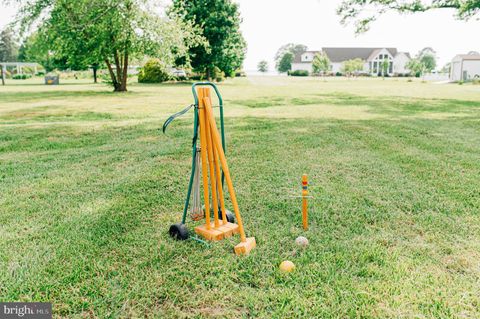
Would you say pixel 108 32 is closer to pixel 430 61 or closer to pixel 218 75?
pixel 218 75

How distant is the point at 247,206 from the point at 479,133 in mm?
7117

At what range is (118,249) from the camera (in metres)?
3.35

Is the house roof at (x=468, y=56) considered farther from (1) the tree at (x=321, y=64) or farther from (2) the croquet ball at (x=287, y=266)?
(2) the croquet ball at (x=287, y=266)

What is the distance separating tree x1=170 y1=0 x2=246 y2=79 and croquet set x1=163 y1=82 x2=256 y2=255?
3140 centimetres

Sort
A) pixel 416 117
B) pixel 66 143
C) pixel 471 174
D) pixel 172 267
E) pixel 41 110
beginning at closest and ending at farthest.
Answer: pixel 172 267 < pixel 471 174 < pixel 66 143 < pixel 416 117 < pixel 41 110

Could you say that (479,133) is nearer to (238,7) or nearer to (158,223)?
(158,223)

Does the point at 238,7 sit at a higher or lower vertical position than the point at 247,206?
higher

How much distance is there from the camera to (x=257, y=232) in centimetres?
370

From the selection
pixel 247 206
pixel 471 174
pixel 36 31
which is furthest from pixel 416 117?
pixel 36 31

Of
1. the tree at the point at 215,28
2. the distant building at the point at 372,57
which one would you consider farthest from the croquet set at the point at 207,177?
the distant building at the point at 372,57

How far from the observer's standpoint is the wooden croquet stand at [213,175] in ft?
10.9

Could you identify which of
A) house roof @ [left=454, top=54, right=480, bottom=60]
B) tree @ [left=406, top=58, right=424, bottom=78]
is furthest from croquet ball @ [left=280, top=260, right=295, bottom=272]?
tree @ [left=406, top=58, right=424, bottom=78]

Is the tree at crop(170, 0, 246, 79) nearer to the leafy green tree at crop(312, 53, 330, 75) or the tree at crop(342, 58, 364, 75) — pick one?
the leafy green tree at crop(312, 53, 330, 75)

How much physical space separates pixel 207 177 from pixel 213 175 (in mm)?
109
